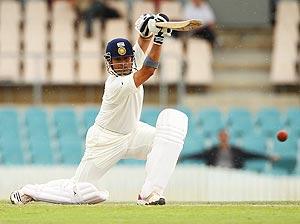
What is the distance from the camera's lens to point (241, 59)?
20.8 m

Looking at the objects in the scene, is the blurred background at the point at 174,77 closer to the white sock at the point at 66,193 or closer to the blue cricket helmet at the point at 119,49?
the white sock at the point at 66,193

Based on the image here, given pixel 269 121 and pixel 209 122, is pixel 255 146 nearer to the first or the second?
pixel 269 121

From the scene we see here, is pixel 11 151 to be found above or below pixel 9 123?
below

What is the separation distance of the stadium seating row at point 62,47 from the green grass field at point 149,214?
872cm

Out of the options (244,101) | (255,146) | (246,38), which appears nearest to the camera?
(255,146)

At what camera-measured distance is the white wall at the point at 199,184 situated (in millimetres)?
13672

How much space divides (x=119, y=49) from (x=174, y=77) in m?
8.29

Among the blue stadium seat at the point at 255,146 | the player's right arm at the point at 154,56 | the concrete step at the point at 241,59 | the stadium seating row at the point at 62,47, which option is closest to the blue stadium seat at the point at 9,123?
the stadium seating row at the point at 62,47

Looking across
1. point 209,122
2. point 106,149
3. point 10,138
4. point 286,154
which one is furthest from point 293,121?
point 106,149

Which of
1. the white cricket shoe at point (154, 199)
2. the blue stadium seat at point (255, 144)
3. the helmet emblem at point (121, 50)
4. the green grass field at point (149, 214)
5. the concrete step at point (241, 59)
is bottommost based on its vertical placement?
the green grass field at point (149, 214)

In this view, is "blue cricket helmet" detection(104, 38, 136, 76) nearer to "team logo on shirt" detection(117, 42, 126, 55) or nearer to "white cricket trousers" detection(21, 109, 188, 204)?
"team logo on shirt" detection(117, 42, 126, 55)

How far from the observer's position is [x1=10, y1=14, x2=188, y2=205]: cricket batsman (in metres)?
10.7

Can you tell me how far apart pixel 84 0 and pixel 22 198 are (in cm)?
1037

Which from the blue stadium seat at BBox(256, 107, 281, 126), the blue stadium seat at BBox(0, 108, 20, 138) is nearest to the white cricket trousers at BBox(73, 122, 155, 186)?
the blue stadium seat at BBox(0, 108, 20, 138)
